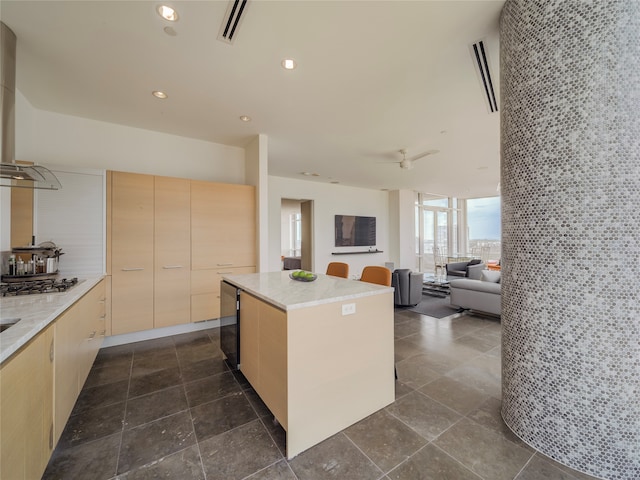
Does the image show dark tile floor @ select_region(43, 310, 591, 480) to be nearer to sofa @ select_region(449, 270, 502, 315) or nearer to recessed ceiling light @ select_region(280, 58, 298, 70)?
sofa @ select_region(449, 270, 502, 315)

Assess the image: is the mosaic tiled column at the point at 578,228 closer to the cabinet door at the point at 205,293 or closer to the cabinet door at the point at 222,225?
the cabinet door at the point at 222,225

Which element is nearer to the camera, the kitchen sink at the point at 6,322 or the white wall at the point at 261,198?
the kitchen sink at the point at 6,322

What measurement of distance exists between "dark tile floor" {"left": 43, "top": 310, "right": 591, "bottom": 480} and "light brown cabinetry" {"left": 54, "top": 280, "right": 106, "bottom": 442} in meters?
0.24

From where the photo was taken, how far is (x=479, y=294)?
396 centimetres

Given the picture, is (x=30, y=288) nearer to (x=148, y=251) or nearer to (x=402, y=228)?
(x=148, y=251)

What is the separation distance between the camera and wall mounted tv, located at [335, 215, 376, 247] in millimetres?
6818

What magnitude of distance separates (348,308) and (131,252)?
2.70 metres

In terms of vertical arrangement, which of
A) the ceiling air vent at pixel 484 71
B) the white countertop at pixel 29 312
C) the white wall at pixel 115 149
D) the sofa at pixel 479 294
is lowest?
the sofa at pixel 479 294

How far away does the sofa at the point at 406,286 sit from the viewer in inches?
173

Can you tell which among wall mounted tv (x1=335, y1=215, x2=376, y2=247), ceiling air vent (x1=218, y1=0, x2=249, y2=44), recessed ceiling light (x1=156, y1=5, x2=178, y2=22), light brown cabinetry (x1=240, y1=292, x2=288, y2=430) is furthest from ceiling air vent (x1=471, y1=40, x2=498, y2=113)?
wall mounted tv (x1=335, y1=215, x2=376, y2=247)

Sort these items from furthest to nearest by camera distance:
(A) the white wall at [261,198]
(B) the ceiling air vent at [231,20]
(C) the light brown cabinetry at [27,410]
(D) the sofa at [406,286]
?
(D) the sofa at [406,286]
(A) the white wall at [261,198]
(B) the ceiling air vent at [231,20]
(C) the light brown cabinetry at [27,410]

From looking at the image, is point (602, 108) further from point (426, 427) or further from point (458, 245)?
point (458, 245)

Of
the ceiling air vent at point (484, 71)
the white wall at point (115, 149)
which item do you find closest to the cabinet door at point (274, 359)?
the ceiling air vent at point (484, 71)

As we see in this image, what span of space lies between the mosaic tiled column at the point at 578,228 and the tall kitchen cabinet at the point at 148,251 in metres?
3.39
